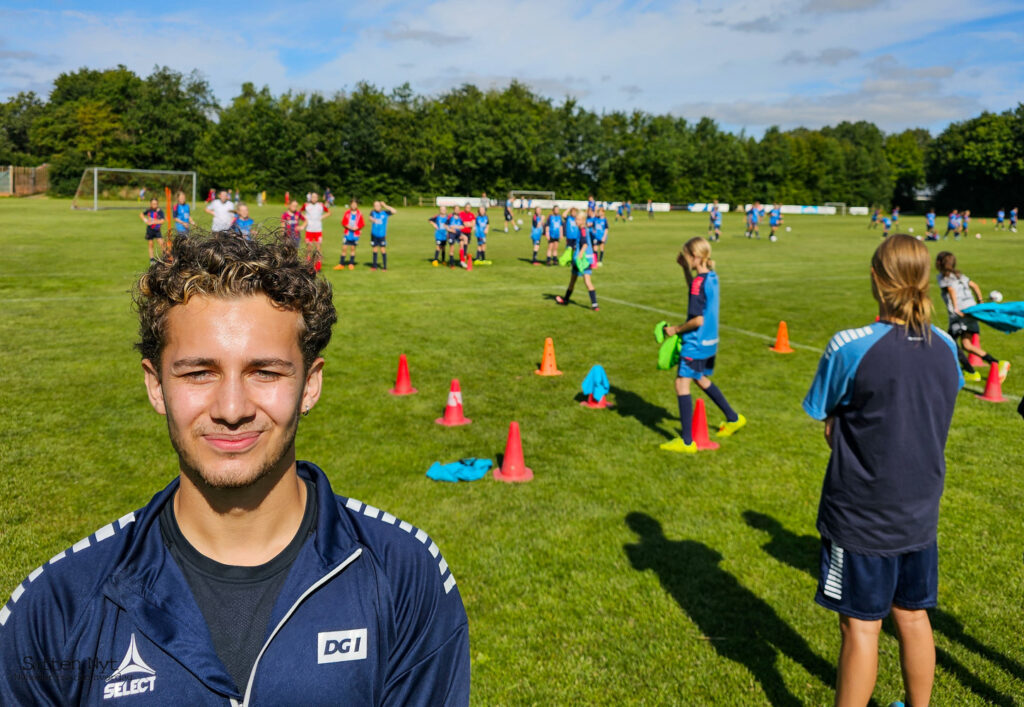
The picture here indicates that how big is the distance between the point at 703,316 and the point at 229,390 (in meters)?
6.51

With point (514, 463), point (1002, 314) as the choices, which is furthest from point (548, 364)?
point (1002, 314)

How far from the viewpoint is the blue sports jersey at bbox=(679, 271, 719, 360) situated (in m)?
7.69

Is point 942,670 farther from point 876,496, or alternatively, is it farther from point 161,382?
point 161,382

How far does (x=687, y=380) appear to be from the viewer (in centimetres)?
789

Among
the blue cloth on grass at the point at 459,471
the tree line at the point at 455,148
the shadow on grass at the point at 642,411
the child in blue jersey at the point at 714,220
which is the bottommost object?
the blue cloth on grass at the point at 459,471

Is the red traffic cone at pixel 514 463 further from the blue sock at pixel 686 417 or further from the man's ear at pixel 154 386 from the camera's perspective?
the man's ear at pixel 154 386

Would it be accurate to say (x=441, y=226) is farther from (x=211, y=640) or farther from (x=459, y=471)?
(x=211, y=640)

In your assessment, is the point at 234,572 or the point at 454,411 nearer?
the point at 234,572

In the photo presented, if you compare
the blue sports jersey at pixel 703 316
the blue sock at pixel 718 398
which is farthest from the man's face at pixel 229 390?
the blue sock at pixel 718 398

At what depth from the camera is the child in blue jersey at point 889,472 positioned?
3.33 metres

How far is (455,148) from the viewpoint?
88875 millimetres

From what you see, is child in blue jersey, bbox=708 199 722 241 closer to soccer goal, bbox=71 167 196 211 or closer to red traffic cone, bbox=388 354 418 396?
red traffic cone, bbox=388 354 418 396

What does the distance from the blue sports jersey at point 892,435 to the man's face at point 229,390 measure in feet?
8.46

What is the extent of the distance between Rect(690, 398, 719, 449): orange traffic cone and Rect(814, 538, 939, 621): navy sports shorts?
15.1 feet
